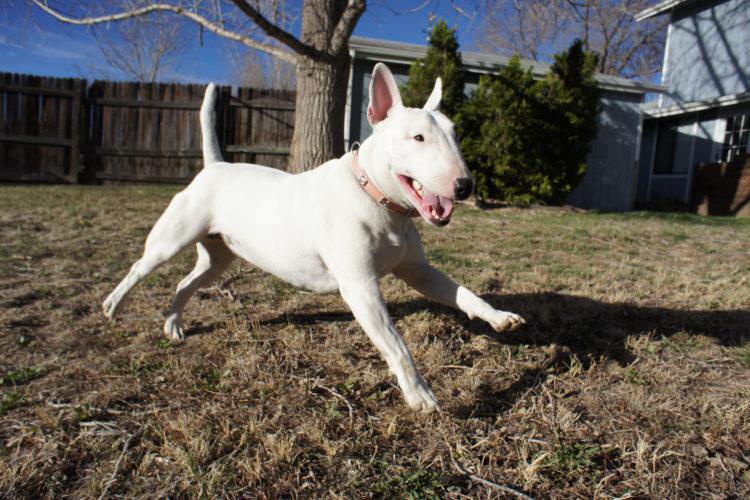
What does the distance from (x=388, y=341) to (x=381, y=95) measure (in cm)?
118

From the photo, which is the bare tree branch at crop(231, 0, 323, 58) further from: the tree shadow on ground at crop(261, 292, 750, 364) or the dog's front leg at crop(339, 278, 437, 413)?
the dog's front leg at crop(339, 278, 437, 413)

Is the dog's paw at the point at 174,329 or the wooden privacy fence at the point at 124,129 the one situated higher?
the wooden privacy fence at the point at 124,129

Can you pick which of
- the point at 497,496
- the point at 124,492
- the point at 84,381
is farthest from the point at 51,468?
the point at 497,496

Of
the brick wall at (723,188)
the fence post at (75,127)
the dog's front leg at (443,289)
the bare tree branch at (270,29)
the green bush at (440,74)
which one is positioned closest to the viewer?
the dog's front leg at (443,289)

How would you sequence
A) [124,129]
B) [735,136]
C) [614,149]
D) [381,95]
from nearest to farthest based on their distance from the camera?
[381,95], [124,129], [614,149], [735,136]

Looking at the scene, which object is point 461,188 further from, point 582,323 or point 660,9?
point 660,9

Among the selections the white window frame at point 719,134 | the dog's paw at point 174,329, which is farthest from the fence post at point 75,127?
the white window frame at point 719,134

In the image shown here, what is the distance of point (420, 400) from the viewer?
205cm

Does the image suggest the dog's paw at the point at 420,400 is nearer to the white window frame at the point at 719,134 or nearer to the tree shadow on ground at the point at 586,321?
the tree shadow on ground at the point at 586,321

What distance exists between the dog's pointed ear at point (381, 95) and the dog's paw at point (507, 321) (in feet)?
3.54

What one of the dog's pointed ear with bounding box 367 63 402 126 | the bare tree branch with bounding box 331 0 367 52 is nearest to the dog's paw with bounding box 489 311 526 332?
the dog's pointed ear with bounding box 367 63 402 126

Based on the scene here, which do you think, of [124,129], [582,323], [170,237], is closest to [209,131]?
[170,237]

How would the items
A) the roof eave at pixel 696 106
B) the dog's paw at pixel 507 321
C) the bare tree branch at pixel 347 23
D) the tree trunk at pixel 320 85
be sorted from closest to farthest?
1. the dog's paw at pixel 507 321
2. the bare tree branch at pixel 347 23
3. the tree trunk at pixel 320 85
4. the roof eave at pixel 696 106

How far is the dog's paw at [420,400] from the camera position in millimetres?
2047
